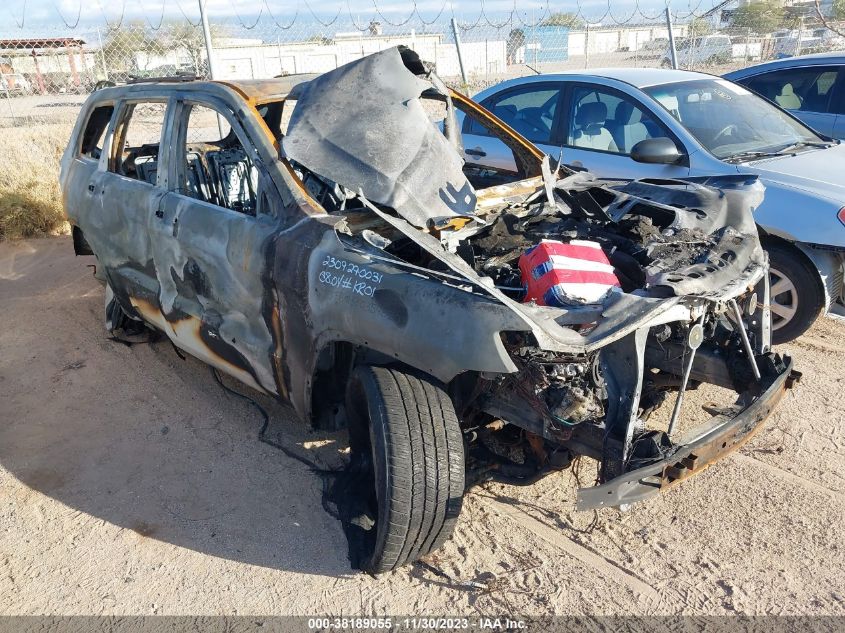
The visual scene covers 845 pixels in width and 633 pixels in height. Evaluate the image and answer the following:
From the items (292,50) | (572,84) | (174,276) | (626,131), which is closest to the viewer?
(174,276)

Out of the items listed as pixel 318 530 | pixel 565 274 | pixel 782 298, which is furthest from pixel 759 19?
pixel 318 530

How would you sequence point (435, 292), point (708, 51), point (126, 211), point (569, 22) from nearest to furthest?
Result: point (435, 292), point (126, 211), point (569, 22), point (708, 51)

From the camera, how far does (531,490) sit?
11.7 feet

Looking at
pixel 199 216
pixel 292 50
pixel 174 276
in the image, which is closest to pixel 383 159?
pixel 199 216

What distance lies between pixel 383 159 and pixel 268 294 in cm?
85

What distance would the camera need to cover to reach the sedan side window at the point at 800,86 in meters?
7.10

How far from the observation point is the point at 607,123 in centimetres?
578

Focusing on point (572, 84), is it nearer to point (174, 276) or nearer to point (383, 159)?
point (383, 159)

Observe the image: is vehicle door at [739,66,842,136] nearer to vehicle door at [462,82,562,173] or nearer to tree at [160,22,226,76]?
vehicle door at [462,82,562,173]

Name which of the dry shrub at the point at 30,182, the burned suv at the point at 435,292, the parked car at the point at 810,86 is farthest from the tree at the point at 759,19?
the burned suv at the point at 435,292

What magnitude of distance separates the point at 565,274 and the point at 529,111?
3.88m

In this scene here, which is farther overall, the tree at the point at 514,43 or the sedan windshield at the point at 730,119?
the tree at the point at 514,43

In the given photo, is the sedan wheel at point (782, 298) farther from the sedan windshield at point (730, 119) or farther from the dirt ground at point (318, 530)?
the sedan windshield at point (730, 119)

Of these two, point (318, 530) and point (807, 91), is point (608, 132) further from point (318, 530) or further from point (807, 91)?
point (318, 530)
